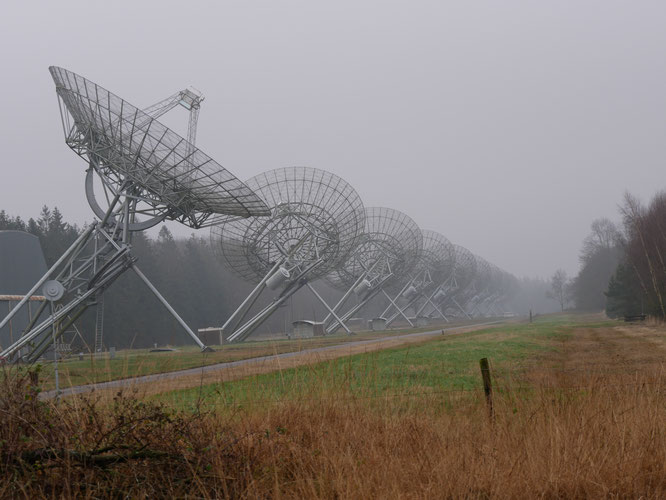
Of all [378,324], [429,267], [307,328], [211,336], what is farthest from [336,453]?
[429,267]

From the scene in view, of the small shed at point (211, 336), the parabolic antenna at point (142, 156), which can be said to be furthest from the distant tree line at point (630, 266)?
the small shed at point (211, 336)

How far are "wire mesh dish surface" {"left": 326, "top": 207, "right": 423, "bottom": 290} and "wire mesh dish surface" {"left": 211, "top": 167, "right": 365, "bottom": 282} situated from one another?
22434 millimetres

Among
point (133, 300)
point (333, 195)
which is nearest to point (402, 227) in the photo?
point (333, 195)

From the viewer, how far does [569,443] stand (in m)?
5.88

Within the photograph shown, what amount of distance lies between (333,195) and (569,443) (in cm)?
4160

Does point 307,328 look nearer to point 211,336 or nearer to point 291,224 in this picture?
point 211,336

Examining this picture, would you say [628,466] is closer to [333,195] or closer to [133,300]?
[333,195]

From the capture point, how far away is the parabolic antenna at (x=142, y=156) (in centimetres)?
2744

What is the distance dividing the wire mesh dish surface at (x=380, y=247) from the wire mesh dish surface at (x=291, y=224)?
73.6 feet

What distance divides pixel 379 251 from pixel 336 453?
6659 centimetres

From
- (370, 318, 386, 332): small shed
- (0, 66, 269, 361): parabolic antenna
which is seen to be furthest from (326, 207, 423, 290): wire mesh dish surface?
(0, 66, 269, 361): parabolic antenna

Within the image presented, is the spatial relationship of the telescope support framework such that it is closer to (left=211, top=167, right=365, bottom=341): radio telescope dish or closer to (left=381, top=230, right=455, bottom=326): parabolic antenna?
(left=211, top=167, right=365, bottom=341): radio telescope dish

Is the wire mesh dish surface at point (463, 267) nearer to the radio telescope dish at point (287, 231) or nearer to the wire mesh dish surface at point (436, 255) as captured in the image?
the wire mesh dish surface at point (436, 255)

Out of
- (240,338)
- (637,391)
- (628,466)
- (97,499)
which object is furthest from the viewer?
(240,338)
